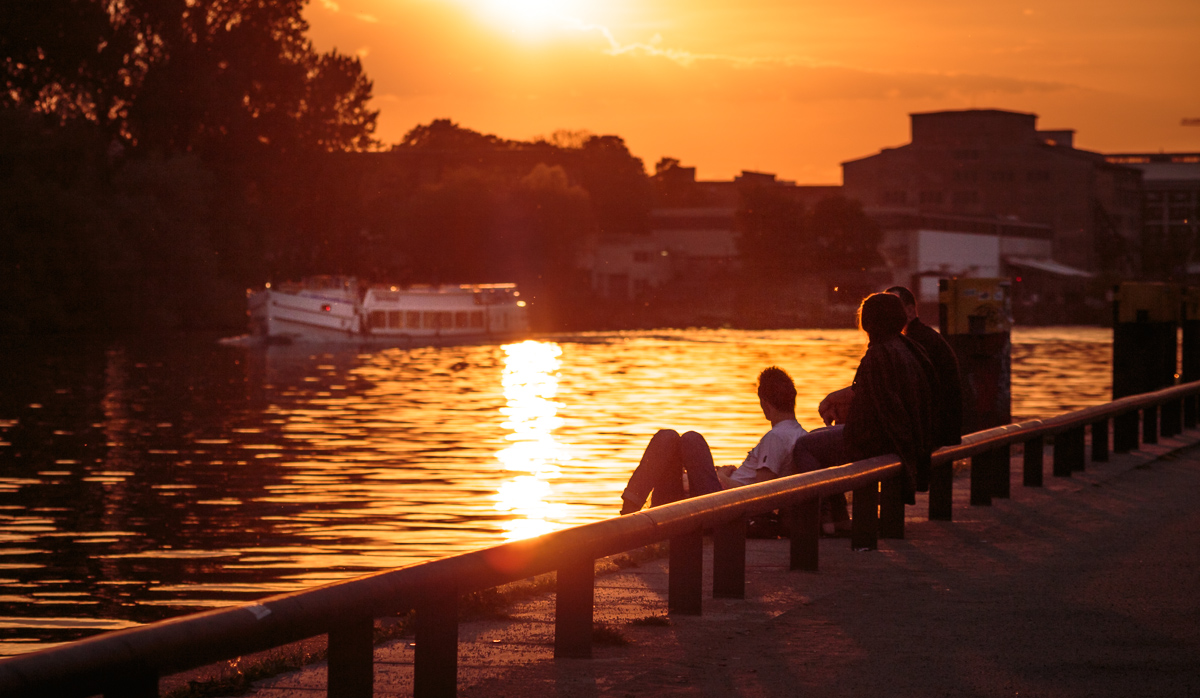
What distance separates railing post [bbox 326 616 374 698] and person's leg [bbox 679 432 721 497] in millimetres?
4442

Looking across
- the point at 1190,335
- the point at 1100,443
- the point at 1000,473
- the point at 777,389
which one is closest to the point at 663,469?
the point at 777,389

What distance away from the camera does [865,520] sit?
973 centimetres

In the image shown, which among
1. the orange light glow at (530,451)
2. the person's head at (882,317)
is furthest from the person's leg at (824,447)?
the orange light glow at (530,451)

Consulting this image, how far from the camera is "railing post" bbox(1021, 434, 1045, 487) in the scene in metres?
13.3

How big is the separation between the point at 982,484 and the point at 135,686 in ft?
30.4

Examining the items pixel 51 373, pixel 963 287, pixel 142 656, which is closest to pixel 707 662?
pixel 142 656

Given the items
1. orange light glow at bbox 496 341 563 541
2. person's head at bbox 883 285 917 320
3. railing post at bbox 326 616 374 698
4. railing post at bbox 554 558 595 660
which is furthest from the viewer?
orange light glow at bbox 496 341 563 541

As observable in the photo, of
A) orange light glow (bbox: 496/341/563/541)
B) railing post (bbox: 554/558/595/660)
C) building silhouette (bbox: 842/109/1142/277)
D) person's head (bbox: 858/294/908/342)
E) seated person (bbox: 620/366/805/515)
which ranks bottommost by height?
orange light glow (bbox: 496/341/563/541)

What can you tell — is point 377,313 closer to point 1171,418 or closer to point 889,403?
point 1171,418

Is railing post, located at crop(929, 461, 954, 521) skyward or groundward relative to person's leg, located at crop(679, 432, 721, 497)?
groundward

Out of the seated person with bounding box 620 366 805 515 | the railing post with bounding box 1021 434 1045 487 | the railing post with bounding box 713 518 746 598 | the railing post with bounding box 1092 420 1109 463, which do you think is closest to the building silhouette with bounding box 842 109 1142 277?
the railing post with bounding box 1092 420 1109 463

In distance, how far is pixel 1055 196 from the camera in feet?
458

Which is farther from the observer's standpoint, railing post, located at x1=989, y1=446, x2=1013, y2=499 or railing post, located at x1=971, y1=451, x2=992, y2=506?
railing post, located at x1=989, y1=446, x2=1013, y2=499

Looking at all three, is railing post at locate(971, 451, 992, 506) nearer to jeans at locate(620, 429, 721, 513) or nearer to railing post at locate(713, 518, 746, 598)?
jeans at locate(620, 429, 721, 513)
